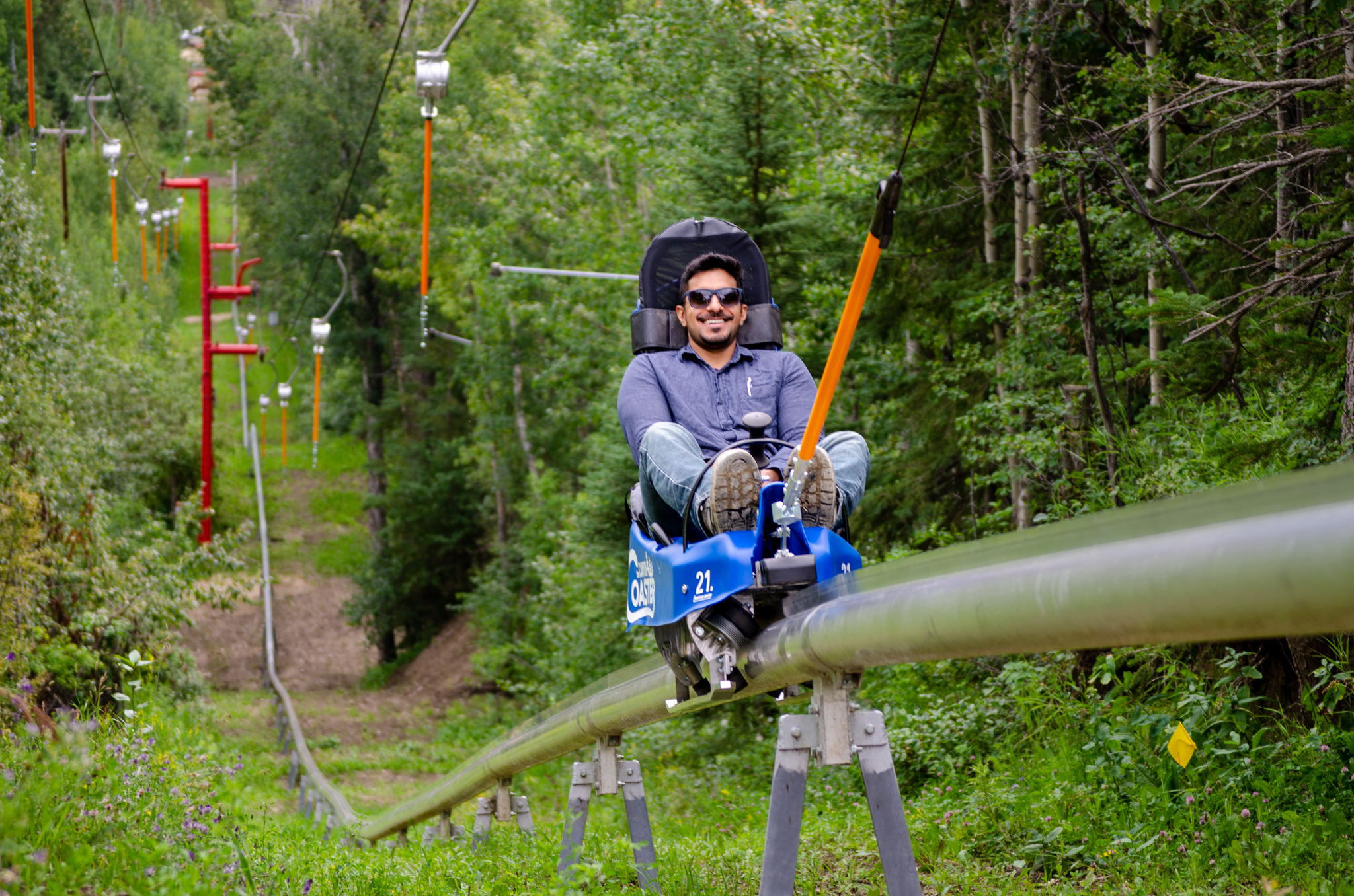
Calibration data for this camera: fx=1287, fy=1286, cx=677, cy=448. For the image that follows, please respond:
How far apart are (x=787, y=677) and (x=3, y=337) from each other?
42.9ft

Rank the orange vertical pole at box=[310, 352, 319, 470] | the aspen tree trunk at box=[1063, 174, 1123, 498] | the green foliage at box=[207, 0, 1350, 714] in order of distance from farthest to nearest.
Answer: the orange vertical pole at box=[310, 352, 319, 470] → the aspen tree trunk at box=[1063, 174, 1123, 498] → the green foliage at box=[207, 0, 1350, 714]

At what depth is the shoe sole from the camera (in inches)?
173

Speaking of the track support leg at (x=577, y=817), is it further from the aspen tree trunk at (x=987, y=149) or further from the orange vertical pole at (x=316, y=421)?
the orange vertical pole at (x=316, y=421)

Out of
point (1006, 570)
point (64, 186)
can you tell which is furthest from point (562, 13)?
point (1006, 570)

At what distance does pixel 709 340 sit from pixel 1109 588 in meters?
3.34

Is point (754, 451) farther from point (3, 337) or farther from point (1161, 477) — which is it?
point (3, 337)

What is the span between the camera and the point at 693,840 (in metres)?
7.80

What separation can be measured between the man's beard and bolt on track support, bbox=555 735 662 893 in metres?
1.99

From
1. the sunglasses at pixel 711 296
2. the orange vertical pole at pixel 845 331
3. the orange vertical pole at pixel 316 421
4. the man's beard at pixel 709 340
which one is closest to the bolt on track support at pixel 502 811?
the man's beard at pixel 709 340

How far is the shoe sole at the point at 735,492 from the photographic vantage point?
4383 mm

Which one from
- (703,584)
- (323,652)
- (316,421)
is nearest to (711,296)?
(703,584)

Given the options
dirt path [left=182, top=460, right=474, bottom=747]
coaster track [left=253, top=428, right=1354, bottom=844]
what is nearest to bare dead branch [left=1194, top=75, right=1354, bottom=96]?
coaster track [left=253, top=428, right=1354, bottom=844]

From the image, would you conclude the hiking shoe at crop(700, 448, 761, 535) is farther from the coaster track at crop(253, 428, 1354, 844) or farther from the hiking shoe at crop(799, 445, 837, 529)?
the coaster track at crop(253, 428, 1354, 844)

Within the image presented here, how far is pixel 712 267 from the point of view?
570cm
